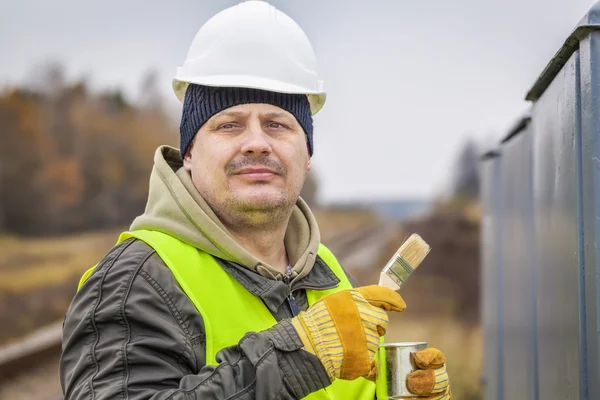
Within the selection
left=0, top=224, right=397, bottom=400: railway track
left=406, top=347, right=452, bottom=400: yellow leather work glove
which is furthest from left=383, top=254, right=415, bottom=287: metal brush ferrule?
left=0, top=224, right=397, bottom=400: railway track

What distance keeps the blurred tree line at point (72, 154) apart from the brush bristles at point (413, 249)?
Answer: 40.6ft

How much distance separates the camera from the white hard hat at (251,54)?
249cm

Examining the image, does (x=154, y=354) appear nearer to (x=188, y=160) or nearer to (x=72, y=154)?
(x=188, y=160)

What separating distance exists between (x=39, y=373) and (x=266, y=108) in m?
7.64

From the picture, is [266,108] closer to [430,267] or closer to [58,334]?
[58,334]

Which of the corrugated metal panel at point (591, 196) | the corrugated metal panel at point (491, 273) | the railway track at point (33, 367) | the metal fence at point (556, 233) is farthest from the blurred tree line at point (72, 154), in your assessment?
the corrugated metal panel at point (591, 196)

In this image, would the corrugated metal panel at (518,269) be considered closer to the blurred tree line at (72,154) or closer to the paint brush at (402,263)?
the paint brush at (402,263)

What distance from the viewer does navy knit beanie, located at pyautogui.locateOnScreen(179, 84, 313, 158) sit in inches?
97.2

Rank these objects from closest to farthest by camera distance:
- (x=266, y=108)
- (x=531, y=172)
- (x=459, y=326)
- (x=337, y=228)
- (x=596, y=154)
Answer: (x=596, y=154), (x=266, y=108), (x=531, y=172), (x=459, y=326), (x=337, y=228)

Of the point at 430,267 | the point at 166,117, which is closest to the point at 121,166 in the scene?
the point at 166,117

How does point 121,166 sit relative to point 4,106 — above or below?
below

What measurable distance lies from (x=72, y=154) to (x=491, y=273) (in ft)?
39.5

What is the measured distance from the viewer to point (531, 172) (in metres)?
3.15

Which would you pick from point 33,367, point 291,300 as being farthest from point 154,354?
point 33,367
